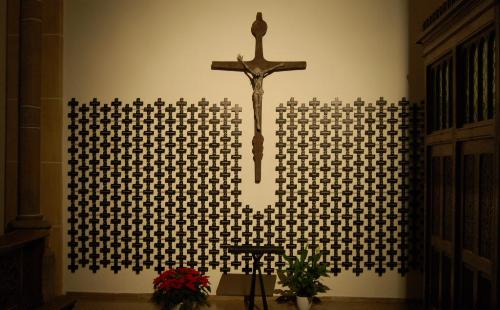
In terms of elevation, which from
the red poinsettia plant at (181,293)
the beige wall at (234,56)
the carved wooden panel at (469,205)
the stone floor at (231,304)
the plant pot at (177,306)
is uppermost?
the beige wall at (234,56)

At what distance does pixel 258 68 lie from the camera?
14.4 feet

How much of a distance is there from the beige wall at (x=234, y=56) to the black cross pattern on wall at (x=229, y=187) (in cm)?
11

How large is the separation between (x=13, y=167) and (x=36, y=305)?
1.46 meters

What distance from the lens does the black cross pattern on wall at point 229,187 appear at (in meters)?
4.41

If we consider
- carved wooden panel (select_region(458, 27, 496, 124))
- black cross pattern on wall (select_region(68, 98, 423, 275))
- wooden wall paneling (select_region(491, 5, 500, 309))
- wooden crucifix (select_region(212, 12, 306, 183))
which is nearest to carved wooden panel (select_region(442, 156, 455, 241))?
carved wooden panel (select_region(458, 27, 496, 124))

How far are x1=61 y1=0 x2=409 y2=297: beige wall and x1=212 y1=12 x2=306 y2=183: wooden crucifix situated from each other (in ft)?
0.28

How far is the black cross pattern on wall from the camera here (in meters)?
4.41

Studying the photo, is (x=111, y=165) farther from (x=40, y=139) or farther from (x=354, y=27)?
(x=354, y=27)

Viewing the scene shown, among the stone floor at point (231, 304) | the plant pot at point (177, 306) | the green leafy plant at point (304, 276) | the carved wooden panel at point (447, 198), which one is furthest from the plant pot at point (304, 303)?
the carved wooden panel at point (447, 198)

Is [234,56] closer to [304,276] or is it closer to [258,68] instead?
[258,68]

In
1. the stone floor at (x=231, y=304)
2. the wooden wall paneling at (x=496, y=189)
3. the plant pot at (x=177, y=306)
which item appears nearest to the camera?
the wooden wall paneling at (x=496, y=189)

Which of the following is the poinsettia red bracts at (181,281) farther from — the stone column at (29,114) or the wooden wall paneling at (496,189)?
the wooden wall paneling at (496,189)

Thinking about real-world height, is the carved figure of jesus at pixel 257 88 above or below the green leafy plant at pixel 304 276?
above

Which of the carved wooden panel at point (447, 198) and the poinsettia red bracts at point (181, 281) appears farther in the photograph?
the poinsettia red bracts at point (181, 281)
